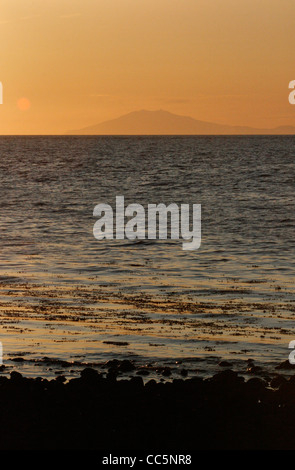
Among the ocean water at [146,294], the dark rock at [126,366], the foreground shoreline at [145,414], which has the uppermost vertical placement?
the ocean water at [146,294]

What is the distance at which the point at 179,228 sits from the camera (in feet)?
147

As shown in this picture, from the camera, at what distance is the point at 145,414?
1301 cm

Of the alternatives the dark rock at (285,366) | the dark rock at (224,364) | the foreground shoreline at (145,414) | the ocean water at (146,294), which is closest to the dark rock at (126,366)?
the ocean water at (146,294)

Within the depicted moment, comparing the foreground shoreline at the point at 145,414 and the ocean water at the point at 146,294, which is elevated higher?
the ocean water at the point at 146,294

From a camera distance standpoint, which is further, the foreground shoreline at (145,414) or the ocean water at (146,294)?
the ocean water at (146,294)

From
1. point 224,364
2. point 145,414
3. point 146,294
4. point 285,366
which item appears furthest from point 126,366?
point 146,294

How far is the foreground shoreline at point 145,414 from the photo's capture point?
39.9 feet

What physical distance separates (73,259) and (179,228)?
13.0 metres

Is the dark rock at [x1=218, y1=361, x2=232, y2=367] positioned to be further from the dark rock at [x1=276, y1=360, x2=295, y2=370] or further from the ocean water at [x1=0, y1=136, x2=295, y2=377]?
the dark rock at [x1=276, y1=360, x2=295, y2=370]

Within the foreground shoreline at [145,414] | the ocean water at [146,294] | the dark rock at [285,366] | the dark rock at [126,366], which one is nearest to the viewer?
the foreground shoreline at [145,414]

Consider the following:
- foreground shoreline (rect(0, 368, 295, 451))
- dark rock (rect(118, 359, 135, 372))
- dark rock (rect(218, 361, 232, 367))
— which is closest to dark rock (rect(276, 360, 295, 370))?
dark rock (rect(218, 361, 232, 367))

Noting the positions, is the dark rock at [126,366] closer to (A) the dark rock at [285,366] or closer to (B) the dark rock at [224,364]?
(B) the dark rock at [224,364]

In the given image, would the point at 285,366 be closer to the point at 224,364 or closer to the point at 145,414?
the point at 224,364

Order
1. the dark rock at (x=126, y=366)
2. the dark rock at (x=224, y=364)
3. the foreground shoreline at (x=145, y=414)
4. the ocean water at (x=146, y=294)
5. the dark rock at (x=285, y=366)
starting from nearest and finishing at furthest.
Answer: the foreground shoreline at (x=145, y=414) → the dark rock at (x=126, y=366) → the dark rock at (x=285, y=366) → the dark rock at (x=224, y=364) → the ocean water at (x=146, y=294)
